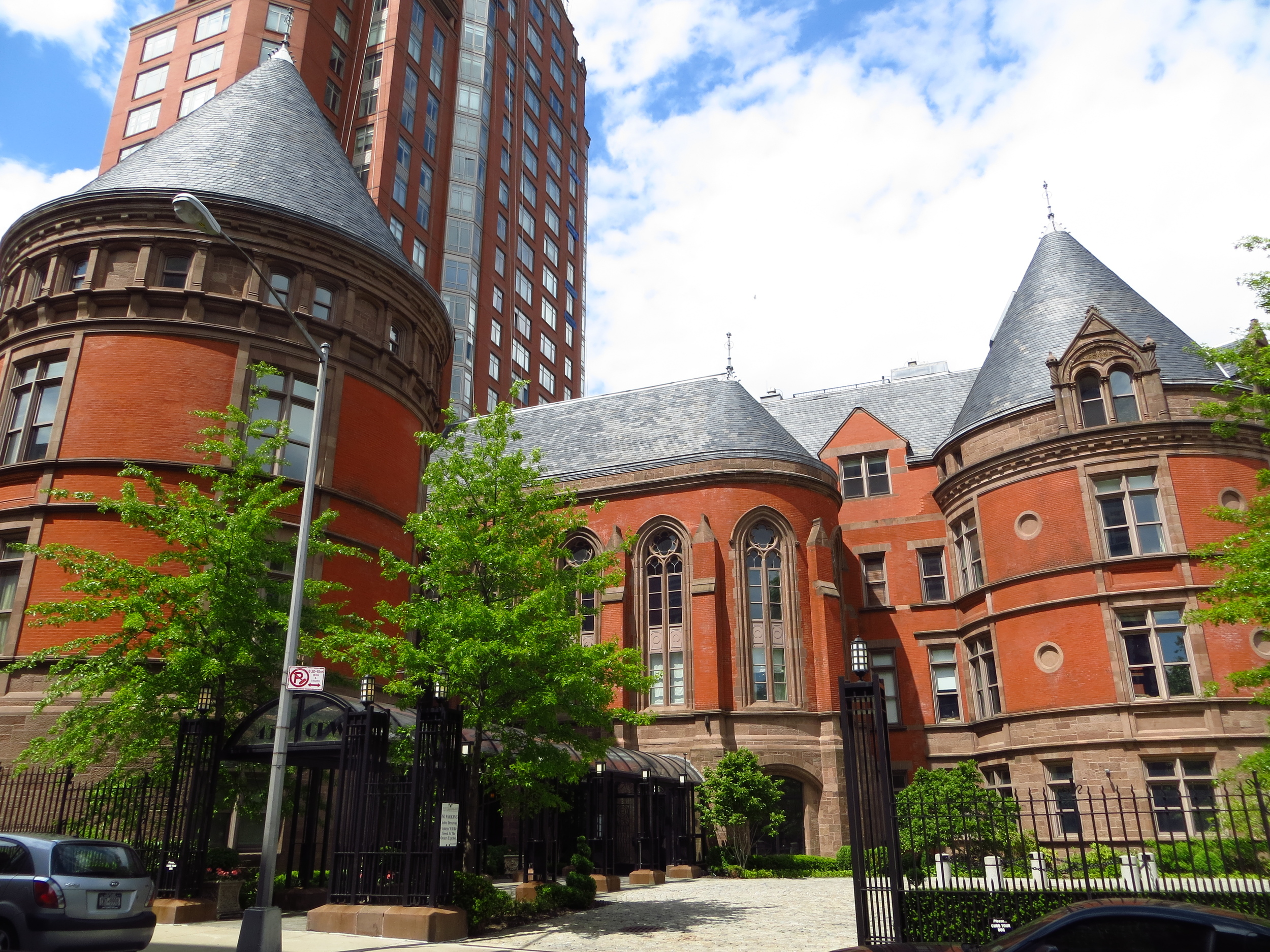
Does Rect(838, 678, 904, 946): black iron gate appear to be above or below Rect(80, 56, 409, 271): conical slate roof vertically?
below

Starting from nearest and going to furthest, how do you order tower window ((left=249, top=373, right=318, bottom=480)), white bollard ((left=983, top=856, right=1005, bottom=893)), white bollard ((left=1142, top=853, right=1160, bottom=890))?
white bollard ((left=983, top=856, right=1005, bottom=893)) → white bollard ((left=1142, top=853, right=1160, bottom=890)) → tower window ((left=249, top=373, right=318, bottom=480))

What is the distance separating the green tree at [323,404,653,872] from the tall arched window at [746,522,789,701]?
1518 centimetres

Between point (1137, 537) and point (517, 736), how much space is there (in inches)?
887

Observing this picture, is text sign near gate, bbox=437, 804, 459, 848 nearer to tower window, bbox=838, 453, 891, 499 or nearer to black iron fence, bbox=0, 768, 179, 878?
black iron fence, bbox=0, 768, 179, 878

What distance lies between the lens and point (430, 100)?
6378cm

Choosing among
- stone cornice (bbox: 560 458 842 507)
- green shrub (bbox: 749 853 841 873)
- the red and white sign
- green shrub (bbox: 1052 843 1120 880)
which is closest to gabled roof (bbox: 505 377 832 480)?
stone cornice (bbox: 560 458 842 507)

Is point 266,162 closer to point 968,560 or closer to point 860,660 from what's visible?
point 860,660

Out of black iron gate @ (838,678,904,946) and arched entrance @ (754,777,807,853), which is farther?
arched entrance @ (754,777,807,853)

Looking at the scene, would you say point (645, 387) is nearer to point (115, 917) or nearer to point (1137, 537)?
point (1137, 537)

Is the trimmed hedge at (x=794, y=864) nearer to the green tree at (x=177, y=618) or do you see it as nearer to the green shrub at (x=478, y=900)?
the green shrub at (x=478, y=900)

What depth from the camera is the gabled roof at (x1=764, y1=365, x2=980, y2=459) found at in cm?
4244

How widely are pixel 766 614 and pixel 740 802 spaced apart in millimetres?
7756

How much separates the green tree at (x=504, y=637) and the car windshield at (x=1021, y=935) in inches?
424

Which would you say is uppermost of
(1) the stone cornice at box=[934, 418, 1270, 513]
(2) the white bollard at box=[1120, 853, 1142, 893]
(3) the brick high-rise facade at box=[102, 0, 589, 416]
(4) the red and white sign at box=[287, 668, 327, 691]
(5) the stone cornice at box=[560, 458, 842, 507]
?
(3) the brick high-rise facade at box=[102, 0, 589, 416]
